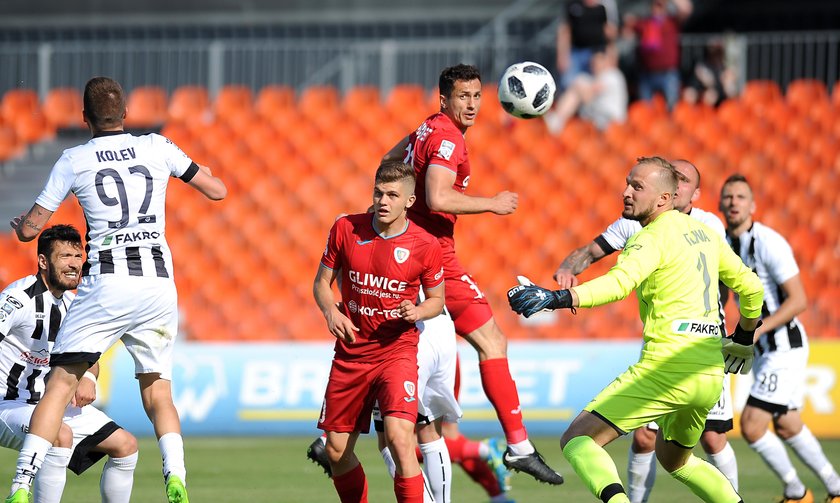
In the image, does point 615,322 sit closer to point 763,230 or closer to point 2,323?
point 763,230

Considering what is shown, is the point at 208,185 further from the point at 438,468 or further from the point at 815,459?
the point at 815,459

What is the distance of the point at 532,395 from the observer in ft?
41.1

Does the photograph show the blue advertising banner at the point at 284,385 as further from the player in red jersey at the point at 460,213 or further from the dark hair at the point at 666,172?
the dark hair at the point at 666,172

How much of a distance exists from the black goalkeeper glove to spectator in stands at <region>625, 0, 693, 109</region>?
11.5 m

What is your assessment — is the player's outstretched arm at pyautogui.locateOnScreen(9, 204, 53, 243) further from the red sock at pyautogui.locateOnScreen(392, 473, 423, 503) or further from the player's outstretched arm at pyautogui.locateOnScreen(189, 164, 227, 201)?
the red sock at pyautogui.locateOnScreen(392, 473, 423, 503)

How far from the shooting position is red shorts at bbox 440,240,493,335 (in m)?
7.30

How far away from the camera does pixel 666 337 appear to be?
6.14m

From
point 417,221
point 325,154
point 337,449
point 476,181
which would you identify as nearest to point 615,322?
point 476,181

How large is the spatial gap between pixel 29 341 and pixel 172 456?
1245 mm

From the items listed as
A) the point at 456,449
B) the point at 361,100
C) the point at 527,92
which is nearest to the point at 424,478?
the point at 456,449

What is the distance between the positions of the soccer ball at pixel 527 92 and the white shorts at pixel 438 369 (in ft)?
5.05

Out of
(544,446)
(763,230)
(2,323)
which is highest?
(763,230)

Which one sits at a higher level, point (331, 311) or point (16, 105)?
point (16, 105)

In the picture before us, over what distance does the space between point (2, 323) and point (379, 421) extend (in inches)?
87.1
